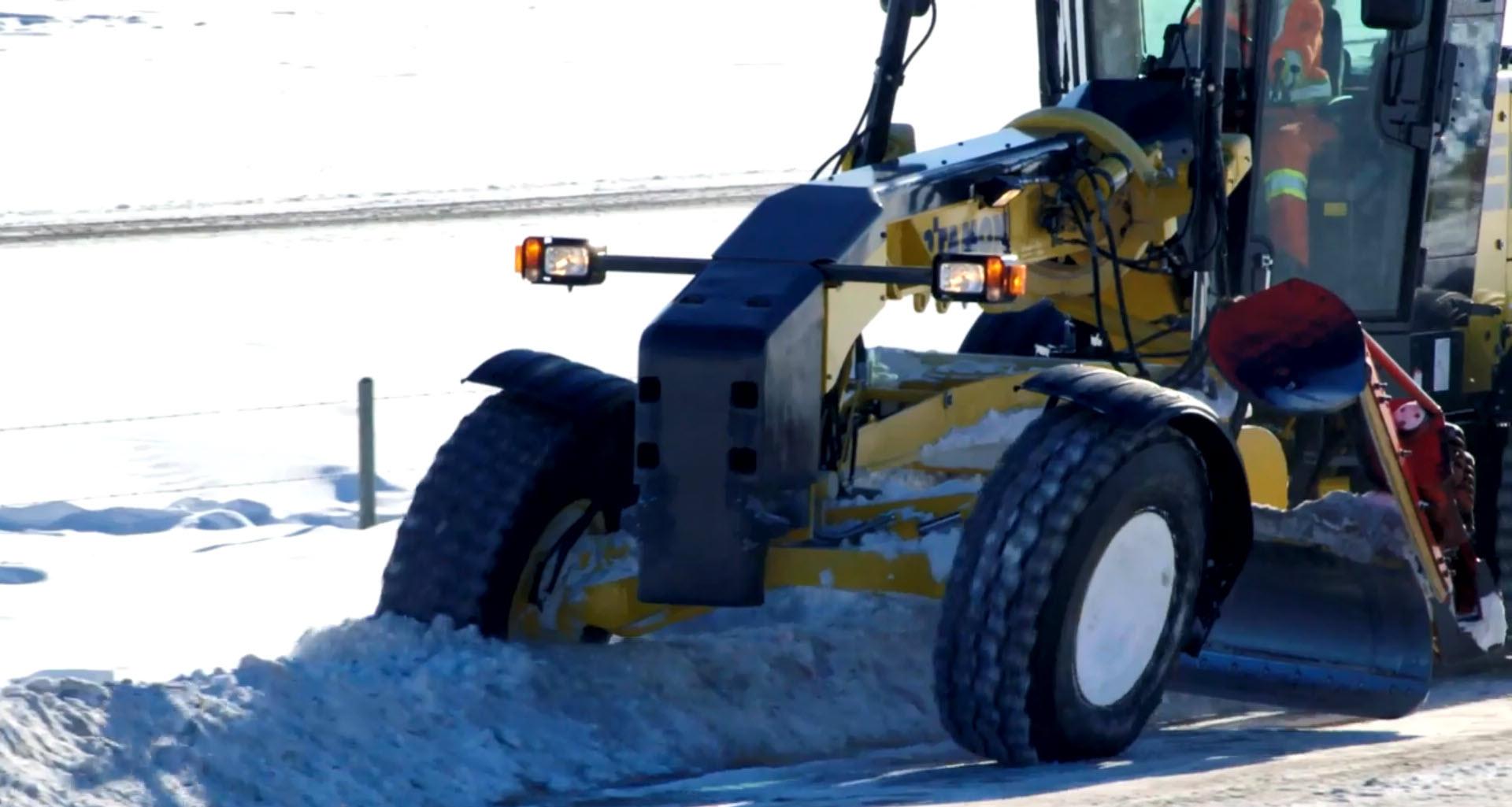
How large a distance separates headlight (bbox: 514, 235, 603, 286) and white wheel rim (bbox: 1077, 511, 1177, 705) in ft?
5.25

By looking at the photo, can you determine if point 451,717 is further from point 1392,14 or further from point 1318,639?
point 1392,14

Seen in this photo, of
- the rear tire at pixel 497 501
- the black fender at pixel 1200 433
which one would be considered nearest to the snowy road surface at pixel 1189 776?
the black fender at pixel 1200 433

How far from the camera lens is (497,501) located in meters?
6.78

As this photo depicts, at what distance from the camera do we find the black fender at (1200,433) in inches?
239

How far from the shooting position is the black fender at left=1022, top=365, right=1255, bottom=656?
239 inches

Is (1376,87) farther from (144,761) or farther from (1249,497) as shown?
(144,761)

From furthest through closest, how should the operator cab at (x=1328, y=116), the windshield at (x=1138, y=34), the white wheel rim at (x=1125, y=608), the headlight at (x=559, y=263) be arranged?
the windshield at (x=1138, y=34) → the operator cab at (x=1328, y=116) → the headlight at (x=559, y=263) → the white wheel rim at (x=1125, y=608)

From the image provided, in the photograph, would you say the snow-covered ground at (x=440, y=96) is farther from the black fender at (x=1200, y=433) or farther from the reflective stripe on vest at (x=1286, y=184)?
the black fender at (x=1200, y=433)

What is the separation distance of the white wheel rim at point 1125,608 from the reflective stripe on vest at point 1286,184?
6.63 ft

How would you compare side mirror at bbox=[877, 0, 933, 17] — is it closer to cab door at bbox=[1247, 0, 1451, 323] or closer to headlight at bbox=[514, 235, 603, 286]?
cab door at bbox=[1247, 0, 1451, 323]

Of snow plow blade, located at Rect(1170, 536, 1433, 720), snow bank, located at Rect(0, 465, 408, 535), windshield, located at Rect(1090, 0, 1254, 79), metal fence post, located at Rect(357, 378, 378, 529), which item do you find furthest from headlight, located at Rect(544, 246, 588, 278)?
snow bank, located at Rect(0, 465, 408, 535)

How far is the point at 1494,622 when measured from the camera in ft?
24.2

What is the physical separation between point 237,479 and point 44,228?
8630 millimetres

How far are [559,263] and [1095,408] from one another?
1552mm
